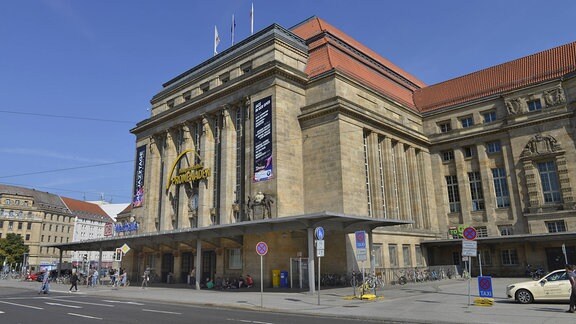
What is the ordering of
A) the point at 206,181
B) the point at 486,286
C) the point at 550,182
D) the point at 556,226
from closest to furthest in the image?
the point at 486,286 → the point at 556,226 → the point at 550,182 → the point at 206,181

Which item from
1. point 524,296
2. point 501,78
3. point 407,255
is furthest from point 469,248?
point 501,78

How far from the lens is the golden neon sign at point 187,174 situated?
40.4m

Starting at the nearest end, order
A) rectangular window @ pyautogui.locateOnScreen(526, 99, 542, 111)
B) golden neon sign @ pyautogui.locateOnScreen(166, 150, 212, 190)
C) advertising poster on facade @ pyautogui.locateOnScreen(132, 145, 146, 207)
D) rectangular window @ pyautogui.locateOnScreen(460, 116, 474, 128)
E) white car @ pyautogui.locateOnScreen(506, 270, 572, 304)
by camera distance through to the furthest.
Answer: white car @ pyautogui.locateOnScreen(506, 270, 572, 304) → rectangular window @ pyautogui.locateOnScreen(526, 99, 542, 111) → golden neon sign @ pyautogui.locateOnScreen(166, 150, 212, 190) → rectangular window @ pyautogui.locateOnScreen(460, 116, 474, 128) → advertising poster on facade @ pyautogui.locateOnScreen(132, 145, 146, 207)

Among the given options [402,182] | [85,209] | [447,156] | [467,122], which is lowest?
[402,182]

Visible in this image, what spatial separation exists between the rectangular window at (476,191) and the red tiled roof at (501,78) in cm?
885

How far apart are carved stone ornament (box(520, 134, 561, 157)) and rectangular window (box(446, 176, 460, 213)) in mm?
7657

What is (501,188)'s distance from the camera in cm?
4169

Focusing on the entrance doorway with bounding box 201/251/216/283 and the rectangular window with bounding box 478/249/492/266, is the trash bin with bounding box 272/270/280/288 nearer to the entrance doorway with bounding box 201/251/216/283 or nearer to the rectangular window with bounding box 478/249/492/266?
the entrance doorway with bounding box 201/251/216/283

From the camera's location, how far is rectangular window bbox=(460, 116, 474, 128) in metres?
45.2

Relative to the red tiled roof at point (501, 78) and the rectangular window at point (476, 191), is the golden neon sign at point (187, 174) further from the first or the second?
the rectangular window at point (476, 191)

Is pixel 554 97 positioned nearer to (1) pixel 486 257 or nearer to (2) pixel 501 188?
(2) pixel 501 188

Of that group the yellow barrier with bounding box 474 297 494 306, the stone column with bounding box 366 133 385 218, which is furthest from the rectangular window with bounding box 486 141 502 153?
the yellow barrier with bounding box 474 297 494 306

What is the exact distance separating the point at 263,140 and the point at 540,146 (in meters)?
26.7

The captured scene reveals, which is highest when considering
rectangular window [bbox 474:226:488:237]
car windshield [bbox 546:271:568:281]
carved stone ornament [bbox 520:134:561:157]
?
carved stone ornament [bbox 520:134:561:157]
